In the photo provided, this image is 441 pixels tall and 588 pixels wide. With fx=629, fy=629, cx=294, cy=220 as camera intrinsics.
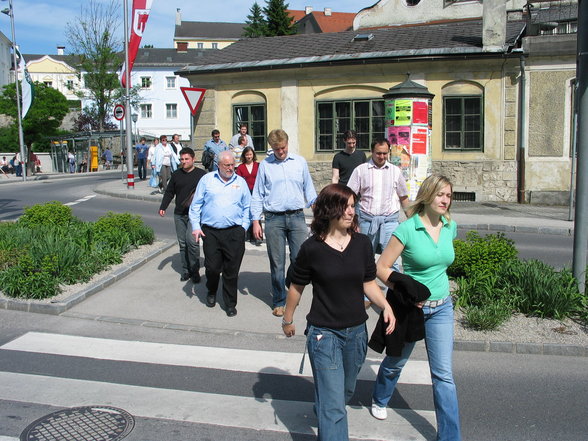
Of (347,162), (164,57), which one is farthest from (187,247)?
(164,57)

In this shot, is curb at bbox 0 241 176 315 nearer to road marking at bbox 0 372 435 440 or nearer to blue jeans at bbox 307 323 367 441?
road marking at bbox 0 372 435 440

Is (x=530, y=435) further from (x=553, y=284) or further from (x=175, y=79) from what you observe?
(x=175, y=79)

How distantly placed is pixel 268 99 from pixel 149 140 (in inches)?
1278

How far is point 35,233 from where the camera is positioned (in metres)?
10.0

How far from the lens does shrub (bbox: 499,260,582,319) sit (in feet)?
22.0

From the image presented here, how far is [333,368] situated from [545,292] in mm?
3831

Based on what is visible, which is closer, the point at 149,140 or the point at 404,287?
the point at 404,287

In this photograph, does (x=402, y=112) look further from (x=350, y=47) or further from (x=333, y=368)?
(x=333, y=368)

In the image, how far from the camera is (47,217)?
11.1m

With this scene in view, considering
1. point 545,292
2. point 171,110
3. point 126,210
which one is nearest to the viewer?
point 545,292

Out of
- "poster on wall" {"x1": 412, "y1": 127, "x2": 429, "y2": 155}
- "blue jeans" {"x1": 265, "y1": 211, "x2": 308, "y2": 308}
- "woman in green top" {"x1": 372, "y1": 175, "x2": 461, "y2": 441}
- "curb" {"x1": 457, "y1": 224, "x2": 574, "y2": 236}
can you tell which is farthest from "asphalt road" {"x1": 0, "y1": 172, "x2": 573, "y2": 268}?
"woman in green top" {"x1": 372, "y1": 175, "x2": 461, "y2": 441}

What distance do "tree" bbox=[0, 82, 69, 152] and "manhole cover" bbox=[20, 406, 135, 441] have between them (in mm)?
38369

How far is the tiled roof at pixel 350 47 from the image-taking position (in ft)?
63.3

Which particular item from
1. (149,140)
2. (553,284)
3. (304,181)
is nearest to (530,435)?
(553,284)
